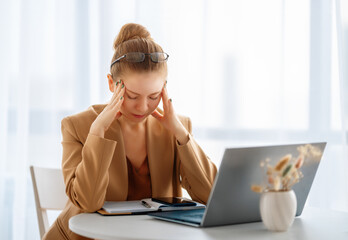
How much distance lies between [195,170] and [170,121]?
0.59 feet

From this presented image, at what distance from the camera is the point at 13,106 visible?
288 cm

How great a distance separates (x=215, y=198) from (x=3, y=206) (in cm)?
211

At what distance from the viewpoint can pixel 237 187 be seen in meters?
1.14

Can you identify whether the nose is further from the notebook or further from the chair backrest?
the chair backrest

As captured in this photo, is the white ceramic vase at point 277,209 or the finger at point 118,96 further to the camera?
the finger at point 118,96

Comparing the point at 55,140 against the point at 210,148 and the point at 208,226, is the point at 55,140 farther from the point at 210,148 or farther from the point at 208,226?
the point at 208,226

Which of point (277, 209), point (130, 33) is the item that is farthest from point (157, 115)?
point (277, 209)

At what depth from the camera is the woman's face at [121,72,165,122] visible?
58.2 inches

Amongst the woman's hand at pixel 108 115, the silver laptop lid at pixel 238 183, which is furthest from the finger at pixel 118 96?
the silver laptop lid at pixel 238 183

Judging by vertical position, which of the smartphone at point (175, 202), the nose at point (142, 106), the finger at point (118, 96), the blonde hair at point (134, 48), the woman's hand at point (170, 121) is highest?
the blonde hair at point (134, 48)

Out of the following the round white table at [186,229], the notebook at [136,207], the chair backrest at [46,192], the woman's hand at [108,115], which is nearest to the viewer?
the round white table at [186,229]

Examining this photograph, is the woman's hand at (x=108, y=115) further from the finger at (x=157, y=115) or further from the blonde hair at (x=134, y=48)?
the finger at (x=157, y=115)

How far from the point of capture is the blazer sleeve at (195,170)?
157 centimetres

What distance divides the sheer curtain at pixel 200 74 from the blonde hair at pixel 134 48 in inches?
43.7
